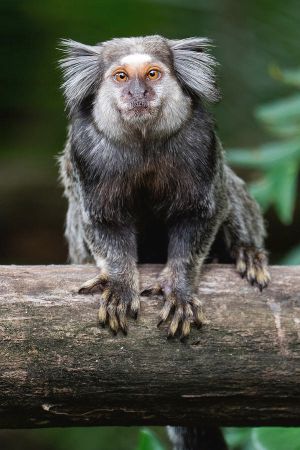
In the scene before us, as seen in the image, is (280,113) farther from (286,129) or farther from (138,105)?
(138,105)

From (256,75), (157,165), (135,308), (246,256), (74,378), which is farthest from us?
(256,75)

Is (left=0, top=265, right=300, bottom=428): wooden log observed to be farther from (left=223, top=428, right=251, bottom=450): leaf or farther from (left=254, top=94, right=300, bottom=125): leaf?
(left=254, top=94, right=300, bottom=125): leaf

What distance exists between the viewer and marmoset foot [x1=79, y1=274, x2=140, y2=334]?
2.84 m

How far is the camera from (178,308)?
2971 millimetres

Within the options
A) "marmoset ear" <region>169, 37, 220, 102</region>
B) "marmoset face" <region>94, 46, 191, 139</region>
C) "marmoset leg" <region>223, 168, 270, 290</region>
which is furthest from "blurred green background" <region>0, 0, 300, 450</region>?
"marmoset face" <region>94, 46, 191, 139</region>

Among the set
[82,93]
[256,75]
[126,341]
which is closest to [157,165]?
[82,93]

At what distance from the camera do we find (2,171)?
252 inches

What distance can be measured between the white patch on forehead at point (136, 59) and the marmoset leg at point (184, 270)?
2.23 ft

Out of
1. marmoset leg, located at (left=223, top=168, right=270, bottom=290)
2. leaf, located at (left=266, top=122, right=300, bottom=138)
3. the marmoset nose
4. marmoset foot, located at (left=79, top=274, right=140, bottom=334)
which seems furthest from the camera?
leaf, located at (left=266, top=122, right=300, bottom=138)

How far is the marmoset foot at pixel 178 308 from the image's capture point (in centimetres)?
286

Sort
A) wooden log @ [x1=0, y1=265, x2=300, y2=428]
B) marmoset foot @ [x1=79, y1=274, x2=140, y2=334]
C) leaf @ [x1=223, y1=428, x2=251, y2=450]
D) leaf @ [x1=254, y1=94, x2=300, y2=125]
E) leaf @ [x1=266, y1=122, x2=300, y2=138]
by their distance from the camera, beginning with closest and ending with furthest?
wooden log @ [x1=0, y1=265, x2=300, y2=428] < marmoset foot @ [x1=79, y1=274, x2=140, y2=334] < leaf @ [x1=223, y1=428, x2=251, y2=450] < leaf @ [x1=254, y1=94, x2=300, y2=125] < leaf @ [x1=266, y1=122, x2=300, y2=138]

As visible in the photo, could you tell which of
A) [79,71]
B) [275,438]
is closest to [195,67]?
[79,71]

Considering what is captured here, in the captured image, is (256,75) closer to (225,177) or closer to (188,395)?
(225,177)

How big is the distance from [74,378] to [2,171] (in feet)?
12.8
